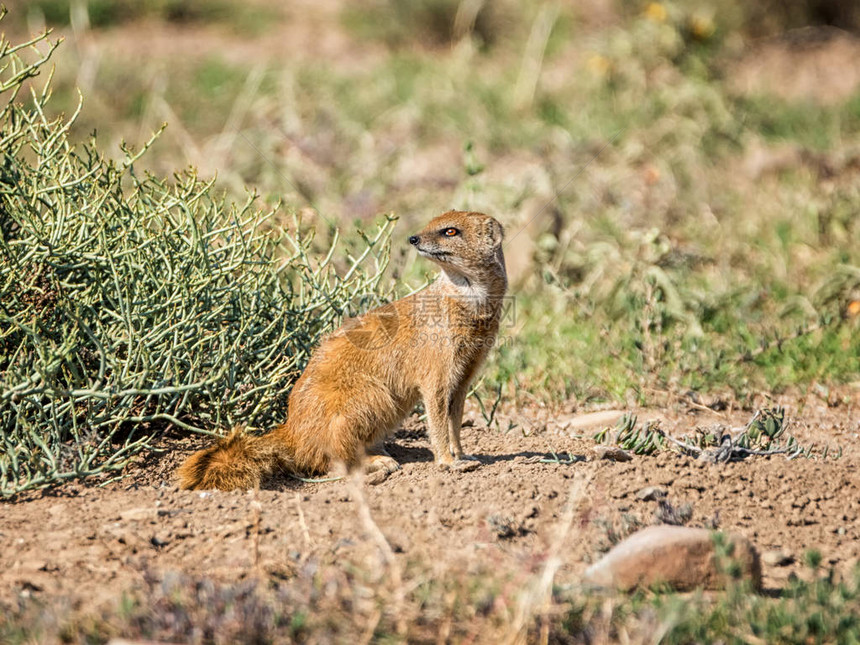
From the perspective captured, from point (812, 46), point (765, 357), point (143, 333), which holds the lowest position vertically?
A: point (765, 357)

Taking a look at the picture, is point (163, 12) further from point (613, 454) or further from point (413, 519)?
point (413, 519)

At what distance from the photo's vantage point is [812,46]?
1127cm

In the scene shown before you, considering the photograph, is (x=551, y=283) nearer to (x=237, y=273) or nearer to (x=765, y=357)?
(x=765, y=357)

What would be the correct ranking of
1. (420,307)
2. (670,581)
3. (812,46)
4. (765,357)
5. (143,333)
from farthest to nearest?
(812,46) → (765,357) → (420,307) → (143,333) → (670,581)

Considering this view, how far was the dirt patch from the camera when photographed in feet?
10.5

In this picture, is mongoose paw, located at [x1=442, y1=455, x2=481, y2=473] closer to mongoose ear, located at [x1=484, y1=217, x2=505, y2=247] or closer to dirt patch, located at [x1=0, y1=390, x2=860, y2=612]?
dirt patch, located at [x1=0, y1=390, x2=860, y2=612]

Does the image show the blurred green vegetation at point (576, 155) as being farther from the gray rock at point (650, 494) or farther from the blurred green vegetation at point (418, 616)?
the blurred green vegetation at point (418, 616)

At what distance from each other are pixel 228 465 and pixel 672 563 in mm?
1689

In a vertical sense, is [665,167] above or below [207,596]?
above

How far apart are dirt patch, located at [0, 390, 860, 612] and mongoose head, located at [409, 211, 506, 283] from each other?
0.83 meters

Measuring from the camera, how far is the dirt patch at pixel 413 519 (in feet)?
10.5

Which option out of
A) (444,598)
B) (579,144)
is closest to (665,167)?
(579,144)

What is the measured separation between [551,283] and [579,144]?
2778 mm

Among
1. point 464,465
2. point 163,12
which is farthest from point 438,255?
point 163,12
